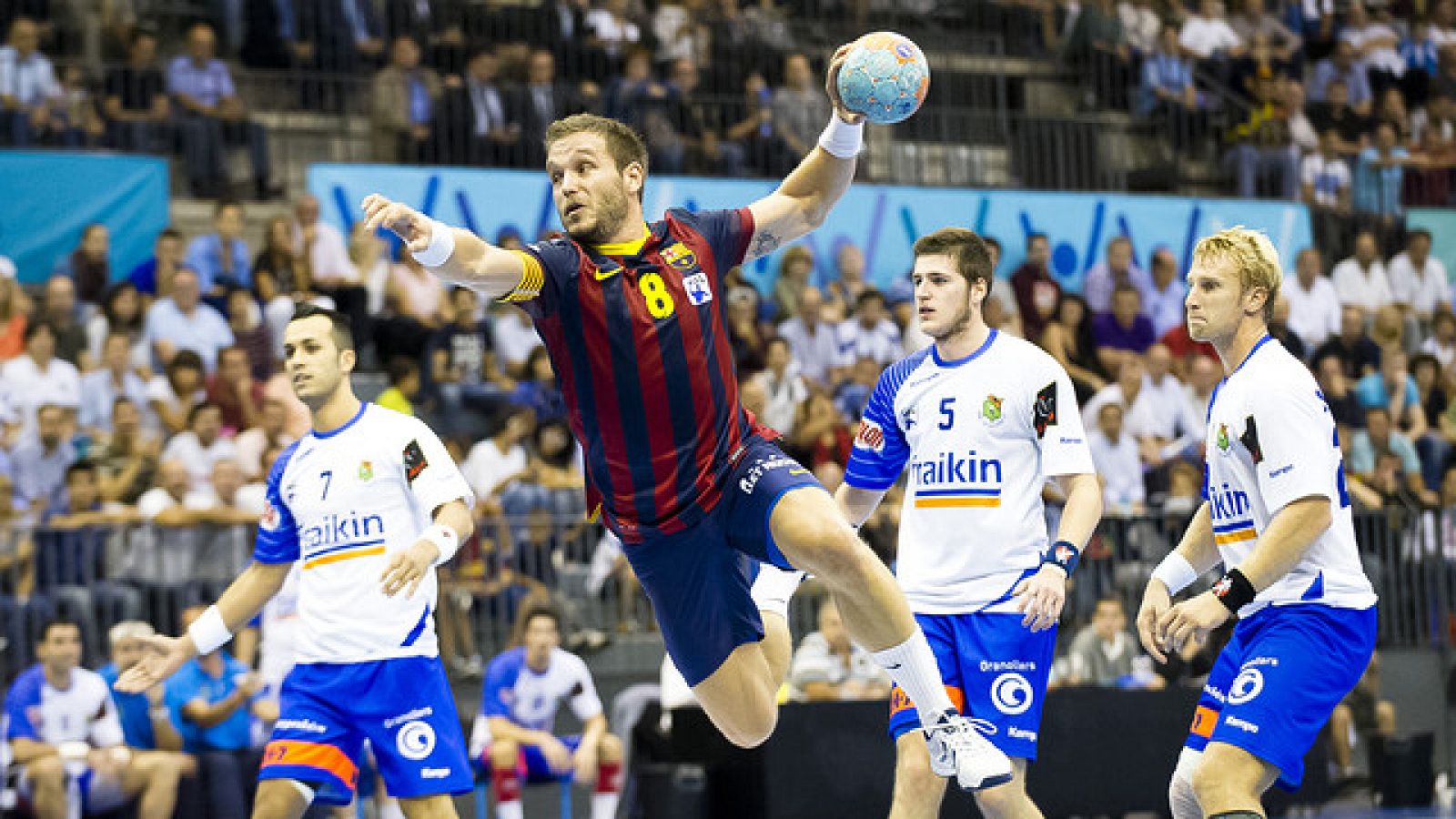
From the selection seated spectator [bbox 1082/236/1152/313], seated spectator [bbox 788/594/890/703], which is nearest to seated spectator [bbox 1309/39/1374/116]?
seated spectator [bbox 1082/236/1152/313]

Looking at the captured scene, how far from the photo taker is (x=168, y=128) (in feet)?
53.7

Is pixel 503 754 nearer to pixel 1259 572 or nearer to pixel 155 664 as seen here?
pixel 155 664

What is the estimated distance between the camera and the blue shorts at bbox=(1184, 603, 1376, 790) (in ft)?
21.2

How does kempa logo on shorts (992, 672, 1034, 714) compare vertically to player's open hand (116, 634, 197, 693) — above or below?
below

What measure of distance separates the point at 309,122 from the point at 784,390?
532 cm

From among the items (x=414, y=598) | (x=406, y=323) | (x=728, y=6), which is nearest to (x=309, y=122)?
(x=406, y=323)

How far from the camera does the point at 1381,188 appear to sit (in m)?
21.4

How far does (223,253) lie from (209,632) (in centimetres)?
740

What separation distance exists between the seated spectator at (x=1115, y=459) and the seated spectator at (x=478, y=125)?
5.77 metres

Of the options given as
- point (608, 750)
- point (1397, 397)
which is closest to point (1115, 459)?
point (1397, 397)

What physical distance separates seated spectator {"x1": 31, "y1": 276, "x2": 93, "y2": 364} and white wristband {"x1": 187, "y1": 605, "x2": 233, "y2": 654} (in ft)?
20.2

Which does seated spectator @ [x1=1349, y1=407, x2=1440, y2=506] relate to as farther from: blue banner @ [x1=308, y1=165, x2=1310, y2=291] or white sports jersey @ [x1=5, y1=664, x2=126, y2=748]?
white sports jersey @ [x1=5, y1=664, x2=126, y2=748]

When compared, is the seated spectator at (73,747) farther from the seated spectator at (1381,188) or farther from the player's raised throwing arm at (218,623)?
the seated spectator at (1381,188)

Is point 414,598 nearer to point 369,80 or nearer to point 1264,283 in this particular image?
point 1264,283
